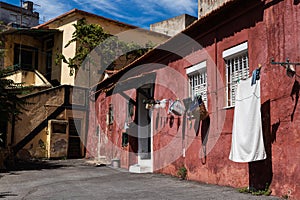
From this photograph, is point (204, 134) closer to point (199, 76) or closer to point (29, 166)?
point (199, 76)

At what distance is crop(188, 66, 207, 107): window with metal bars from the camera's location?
1079 centimetres

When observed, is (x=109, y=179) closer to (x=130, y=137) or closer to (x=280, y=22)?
(x=130, y=137)

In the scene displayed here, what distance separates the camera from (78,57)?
2261 centimetres

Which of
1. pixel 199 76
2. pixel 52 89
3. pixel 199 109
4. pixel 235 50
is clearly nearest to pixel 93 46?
pixel 52 89

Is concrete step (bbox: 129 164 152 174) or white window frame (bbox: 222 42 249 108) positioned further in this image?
concrete step (bbox: 129 164 152 174)

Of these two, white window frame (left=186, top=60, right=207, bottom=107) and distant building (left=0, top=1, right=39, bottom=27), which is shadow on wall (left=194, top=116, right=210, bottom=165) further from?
distant building (left=0, top=1, right=39, bottom=27)

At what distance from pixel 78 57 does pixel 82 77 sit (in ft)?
4.13

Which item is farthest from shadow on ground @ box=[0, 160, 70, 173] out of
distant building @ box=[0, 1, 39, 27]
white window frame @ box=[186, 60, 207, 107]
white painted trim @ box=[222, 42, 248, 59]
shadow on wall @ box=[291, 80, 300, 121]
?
distant building @ box=[0, 1, 39, 27]

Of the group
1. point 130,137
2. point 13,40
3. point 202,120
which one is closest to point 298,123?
point 202,120

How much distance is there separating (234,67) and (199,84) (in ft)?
5.74

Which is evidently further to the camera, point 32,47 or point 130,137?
point 32,47

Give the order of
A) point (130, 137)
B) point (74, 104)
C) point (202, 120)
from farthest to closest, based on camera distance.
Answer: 1. point (74, 104)
2. point (130, 137)
3. point (202, 120)

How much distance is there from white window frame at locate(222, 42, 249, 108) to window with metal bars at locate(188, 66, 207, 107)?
1.10m

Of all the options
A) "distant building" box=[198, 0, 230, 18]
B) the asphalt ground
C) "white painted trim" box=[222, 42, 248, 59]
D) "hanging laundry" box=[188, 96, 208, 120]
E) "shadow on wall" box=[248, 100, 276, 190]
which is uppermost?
"distant building" box=[198, 0, 230, 18]
